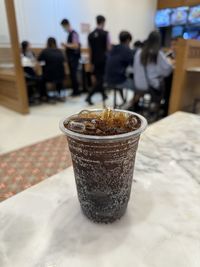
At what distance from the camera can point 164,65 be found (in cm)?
266

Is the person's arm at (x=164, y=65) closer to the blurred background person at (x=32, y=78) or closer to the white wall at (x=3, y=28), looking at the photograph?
the white wall at (x=3, y=28)

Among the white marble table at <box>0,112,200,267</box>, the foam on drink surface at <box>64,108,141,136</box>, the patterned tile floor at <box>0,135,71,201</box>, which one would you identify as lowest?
the patterned tile floor at <box>0,135,71,201</box>

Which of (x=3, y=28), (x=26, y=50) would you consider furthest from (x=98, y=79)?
(x=3, y=28)

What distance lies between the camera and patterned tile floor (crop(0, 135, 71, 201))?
62.0 inches

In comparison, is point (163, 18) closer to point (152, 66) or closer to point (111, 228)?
point (152, 66)

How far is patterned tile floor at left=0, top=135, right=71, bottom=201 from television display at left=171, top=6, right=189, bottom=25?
6481 millimetres

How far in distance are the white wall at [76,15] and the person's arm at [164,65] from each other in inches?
145

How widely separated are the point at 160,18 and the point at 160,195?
809cm

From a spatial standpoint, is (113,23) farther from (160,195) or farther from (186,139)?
(160,195)

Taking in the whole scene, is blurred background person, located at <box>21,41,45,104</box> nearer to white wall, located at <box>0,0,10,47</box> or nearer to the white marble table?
white wall, located at <box>0,0,10,47</box>

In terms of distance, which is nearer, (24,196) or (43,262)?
(43,262)

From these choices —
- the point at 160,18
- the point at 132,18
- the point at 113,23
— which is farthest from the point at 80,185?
the point at 160,18

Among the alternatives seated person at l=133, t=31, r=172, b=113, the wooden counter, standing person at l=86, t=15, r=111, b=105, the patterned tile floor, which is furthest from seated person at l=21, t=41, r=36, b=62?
the wooden counter

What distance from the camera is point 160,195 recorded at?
2.52 feet
